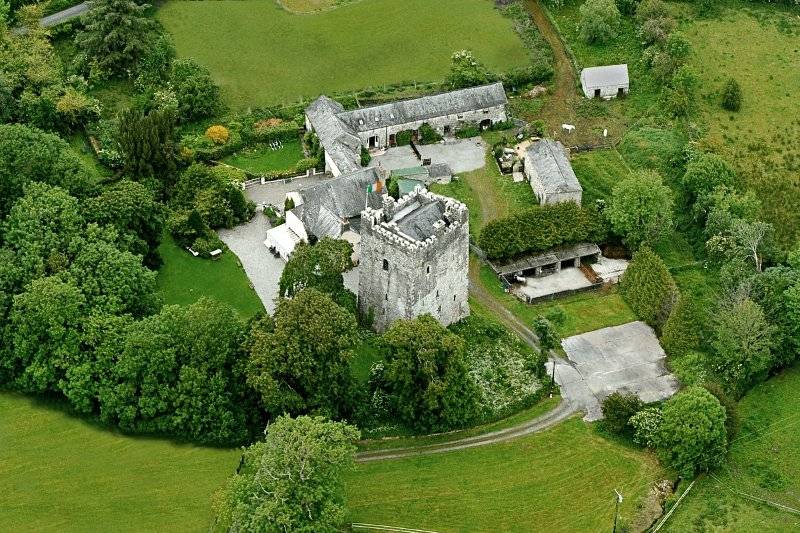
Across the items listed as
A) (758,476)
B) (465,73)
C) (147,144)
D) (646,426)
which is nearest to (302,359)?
(646,426)

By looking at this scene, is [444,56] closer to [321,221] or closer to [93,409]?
[321,221]

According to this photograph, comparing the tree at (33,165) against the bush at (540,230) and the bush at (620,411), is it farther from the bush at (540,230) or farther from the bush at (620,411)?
the bush at (620,411)

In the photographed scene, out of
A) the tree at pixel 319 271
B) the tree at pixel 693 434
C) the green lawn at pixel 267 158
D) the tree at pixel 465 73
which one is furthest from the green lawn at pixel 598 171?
the tree at pixel 693 434

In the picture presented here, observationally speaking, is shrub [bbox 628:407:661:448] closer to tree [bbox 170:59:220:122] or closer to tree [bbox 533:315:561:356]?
tree [bbox 533:315:561:356]

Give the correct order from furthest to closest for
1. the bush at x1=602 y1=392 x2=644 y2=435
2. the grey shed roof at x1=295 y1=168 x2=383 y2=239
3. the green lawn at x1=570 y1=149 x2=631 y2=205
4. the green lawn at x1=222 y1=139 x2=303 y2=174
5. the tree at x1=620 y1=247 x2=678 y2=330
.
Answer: the green lawn at x1=222 y1=139 x2=303 y2=174
the green lawn at x1=570 y1=149 x2=631 y2=205
the grey shed roof at x1=295 y1=168 x2=383 y2=239
the tree at x1=620 y1=247 x2=678 y2=330
the bush at x1=602 y1=392 x2=644 y2=435

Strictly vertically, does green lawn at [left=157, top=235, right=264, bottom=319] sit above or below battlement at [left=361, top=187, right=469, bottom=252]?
below

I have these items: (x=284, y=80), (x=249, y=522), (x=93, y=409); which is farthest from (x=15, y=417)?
(x=284, y=80)

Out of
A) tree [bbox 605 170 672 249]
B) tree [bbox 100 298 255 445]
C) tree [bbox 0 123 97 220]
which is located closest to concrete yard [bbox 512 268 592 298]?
tree [bbox 605 170 672 249]
